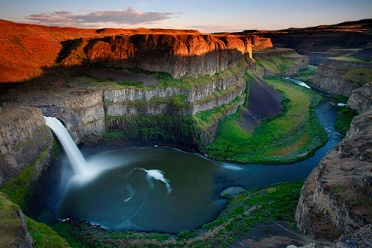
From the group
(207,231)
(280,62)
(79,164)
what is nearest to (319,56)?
(280,62)

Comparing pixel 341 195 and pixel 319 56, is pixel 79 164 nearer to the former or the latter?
pixel 341 195

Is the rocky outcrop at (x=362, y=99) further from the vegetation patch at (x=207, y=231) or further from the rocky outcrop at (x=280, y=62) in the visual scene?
the vegetation patch at (x=207, y=231)

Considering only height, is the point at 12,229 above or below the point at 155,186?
above

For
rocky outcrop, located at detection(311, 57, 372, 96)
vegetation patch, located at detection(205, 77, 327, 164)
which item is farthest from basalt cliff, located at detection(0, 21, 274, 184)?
rocky outcrop, located at detection(311, 57, 372, 96)

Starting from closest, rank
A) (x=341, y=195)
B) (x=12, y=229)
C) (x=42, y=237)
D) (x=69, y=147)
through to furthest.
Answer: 1. (x=12, y=229)
2. (x=341, y=195)
3. (x=42, y=237)
4. (x=69, y=147)

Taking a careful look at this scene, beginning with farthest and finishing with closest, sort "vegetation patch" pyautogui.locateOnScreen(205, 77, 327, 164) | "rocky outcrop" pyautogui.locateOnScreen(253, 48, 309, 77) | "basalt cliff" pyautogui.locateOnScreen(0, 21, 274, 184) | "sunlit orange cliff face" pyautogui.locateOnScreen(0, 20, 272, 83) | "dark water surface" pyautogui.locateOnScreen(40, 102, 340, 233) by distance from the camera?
1. "rocky outcrop" pyautogui.locateOnScreen(253, 48, 309, 77)
2. "sunlit orange cliff face" pyautogui.locateOnScreen(0, 20, 272, 83)
3. "basalt cliff" pyautogui.locateOnScreen(0, 21, 274, 184)
4. "vegetation patch" pyautogui.locateOnScreen(205, 77, 327, 164)
5. "dark water surface" pyautogui.locateOnScreen(40, 102, 340, 233)

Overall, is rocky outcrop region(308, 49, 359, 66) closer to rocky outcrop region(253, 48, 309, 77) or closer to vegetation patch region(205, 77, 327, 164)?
rocky outcrop region(253, 48, 309, 77)

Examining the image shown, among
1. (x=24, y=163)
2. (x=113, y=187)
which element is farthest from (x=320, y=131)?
(x=24, y=163)
